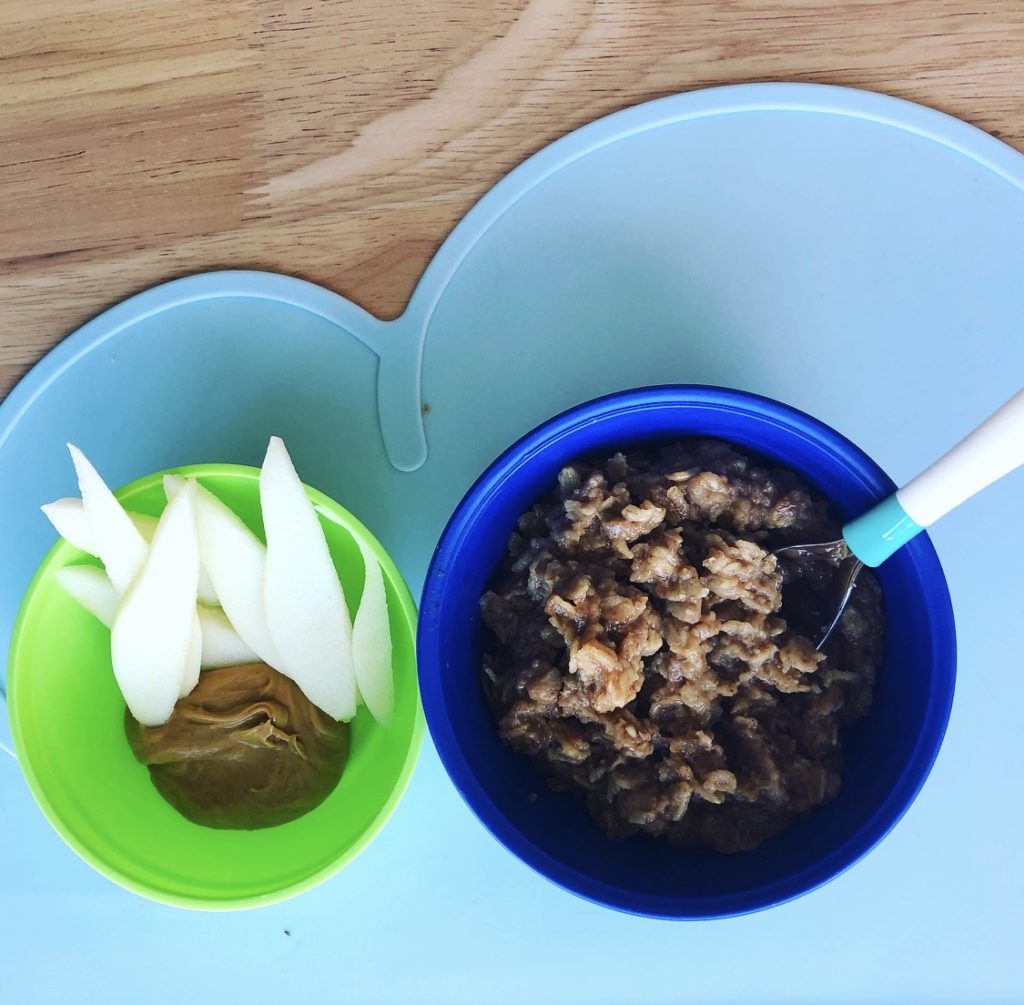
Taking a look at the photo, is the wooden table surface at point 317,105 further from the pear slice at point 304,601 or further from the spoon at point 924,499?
the spoon at point 924,499

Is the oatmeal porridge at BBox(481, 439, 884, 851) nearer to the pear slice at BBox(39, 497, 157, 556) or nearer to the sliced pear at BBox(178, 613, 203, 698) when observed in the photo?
the sliced pear at BBox(178, 613, 203, 698)

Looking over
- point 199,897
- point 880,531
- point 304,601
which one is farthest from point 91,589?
point 880,531

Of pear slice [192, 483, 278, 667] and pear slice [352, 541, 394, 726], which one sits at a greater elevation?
pear slice [192, 483, 278, 667]

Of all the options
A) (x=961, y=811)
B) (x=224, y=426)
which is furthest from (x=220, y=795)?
(x=961, y=811)

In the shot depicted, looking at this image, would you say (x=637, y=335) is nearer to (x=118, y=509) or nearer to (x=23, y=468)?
(x=118, y=509)

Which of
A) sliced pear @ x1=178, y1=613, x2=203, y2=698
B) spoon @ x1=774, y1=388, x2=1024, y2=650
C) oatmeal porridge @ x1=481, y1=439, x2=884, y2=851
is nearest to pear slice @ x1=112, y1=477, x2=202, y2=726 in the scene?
sliced pear @ x1=178, y1=613, x2=203, y2=698
